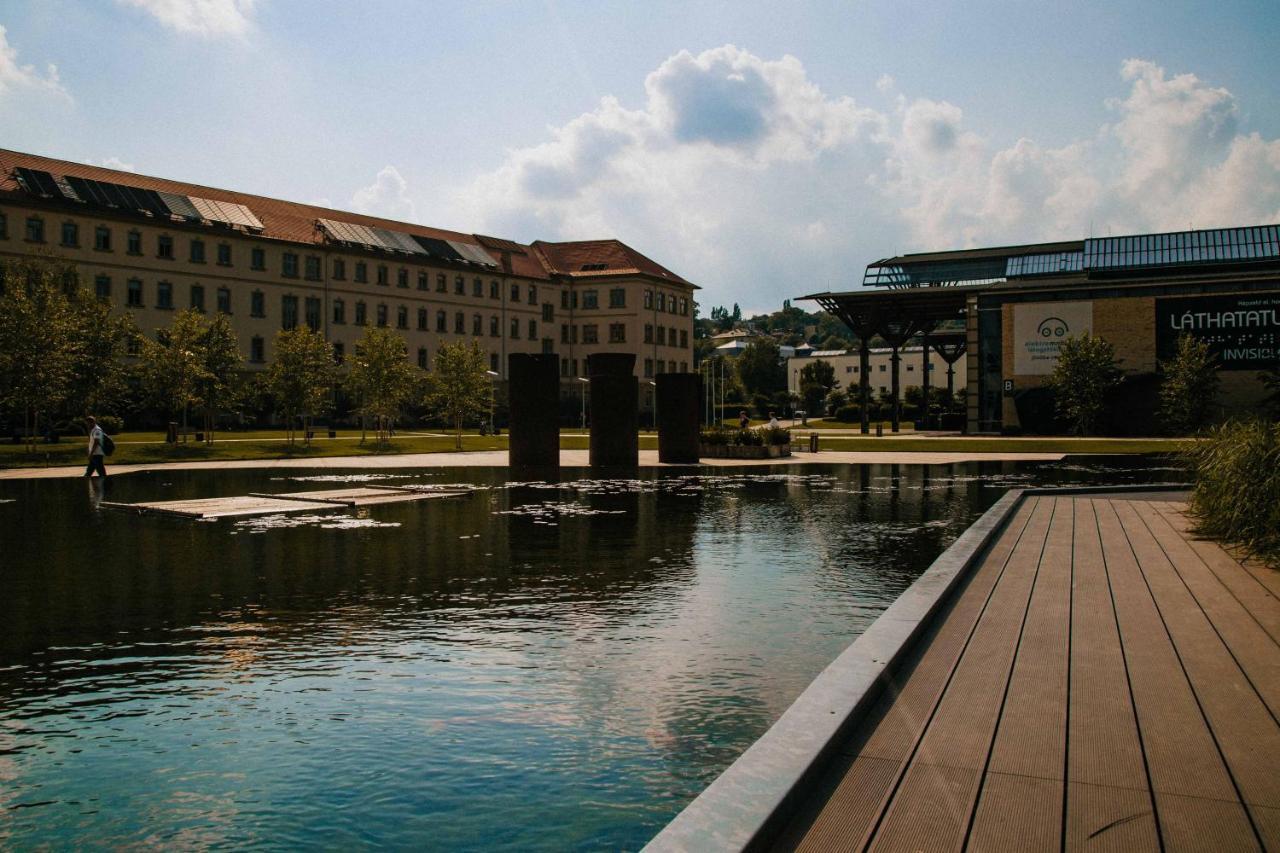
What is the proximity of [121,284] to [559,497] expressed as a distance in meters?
53.0

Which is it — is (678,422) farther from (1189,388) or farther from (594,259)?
(594,259)

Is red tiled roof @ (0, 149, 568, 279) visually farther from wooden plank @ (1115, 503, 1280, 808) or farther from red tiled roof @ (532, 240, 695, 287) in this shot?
wooden plank @ (1115, 503, 1280, 808)

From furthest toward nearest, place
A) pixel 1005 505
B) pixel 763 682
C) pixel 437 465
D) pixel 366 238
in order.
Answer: pixel 366 238 → pixel 437 465 → pixel 1005 505 → pixel 763 682

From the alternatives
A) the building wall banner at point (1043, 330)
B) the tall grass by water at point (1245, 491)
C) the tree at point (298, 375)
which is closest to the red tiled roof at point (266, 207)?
the tree at point (298, 375)

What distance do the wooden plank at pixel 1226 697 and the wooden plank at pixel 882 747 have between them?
129 cm

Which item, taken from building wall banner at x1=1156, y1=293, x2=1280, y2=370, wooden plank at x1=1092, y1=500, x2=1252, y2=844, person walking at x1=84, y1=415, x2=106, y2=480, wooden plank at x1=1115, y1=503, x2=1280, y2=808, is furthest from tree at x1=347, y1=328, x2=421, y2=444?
wooden plank at x1=1092, y1=500, x2=1252, y2=844

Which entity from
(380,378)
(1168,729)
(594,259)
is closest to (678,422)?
(380,378)

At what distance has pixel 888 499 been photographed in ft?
65.4

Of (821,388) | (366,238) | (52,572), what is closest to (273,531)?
(52,572)

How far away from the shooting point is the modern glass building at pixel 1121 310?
51094 mm

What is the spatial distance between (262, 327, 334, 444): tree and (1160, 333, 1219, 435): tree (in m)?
40.8

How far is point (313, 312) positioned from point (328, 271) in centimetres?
350

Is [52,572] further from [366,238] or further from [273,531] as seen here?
[366,238]

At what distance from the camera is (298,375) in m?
48.0
